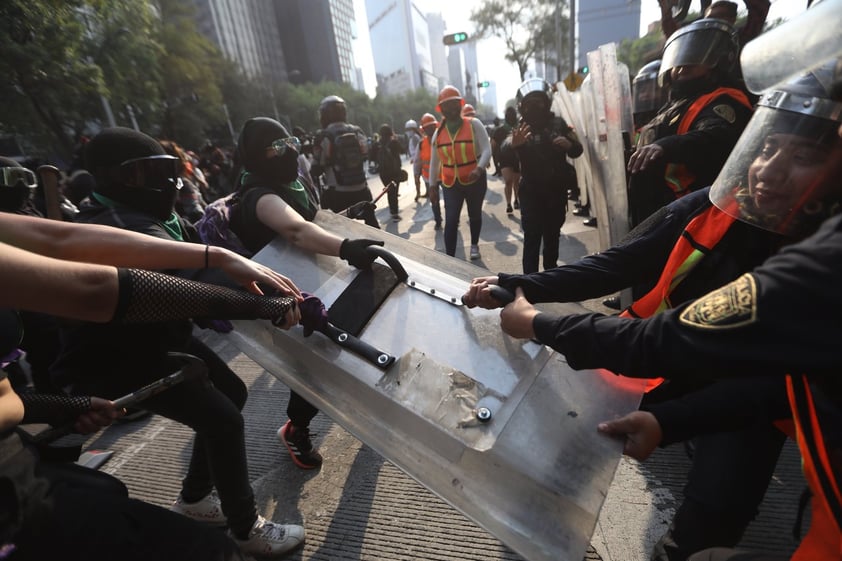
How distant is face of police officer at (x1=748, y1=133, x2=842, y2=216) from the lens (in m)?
1.02

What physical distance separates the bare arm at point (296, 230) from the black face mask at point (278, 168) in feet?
0.83

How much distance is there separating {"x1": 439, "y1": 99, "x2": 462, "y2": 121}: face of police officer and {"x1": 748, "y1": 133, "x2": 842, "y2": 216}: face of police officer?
3.64m

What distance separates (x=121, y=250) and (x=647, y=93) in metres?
4.73

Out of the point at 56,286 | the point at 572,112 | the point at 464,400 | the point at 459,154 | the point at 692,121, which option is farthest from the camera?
the point at 459,154

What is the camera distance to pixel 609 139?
2965 mm

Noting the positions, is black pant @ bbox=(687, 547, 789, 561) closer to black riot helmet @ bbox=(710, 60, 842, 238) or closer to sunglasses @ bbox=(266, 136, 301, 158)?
black riot helmet @ bbox=(710, 60, 842, 238)

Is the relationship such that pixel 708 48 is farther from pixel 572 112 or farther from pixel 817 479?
pixel 817 479

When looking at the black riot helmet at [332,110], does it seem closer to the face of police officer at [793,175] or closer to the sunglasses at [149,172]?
the sunglasses at [149,172]

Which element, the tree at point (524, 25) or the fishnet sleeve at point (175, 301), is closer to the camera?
the fishnet sleeve at point (175, 301)

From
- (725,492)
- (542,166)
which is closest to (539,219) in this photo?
(542,166)

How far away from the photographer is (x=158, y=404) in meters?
1.47

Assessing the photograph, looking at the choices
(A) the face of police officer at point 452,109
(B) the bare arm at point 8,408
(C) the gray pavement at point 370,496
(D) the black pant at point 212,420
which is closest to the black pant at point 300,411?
(C) the gray pavement at point 370,496

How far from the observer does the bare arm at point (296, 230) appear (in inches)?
72.8

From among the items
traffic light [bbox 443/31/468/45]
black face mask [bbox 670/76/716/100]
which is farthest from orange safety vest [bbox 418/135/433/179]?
traffic light [bbox 443/31/468/45]
